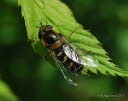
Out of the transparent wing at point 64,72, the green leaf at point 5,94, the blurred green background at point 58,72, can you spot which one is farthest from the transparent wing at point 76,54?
the blurred green background at point 58,72

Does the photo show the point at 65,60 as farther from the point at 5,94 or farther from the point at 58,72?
the point at 58,72

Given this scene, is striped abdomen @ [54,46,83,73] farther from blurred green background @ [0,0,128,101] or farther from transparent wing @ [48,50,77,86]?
blurred green background @ [0,0,128,101]

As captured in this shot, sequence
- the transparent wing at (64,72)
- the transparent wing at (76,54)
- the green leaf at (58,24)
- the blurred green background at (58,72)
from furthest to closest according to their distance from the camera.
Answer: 1. the blurred green background at (58,72)
2. the transparent wing at (64,72)
3. the transparent wing at (76,54)
4. the green leaf at (58,24)

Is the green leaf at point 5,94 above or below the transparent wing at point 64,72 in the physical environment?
below

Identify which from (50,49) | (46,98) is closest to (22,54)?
(46,98)

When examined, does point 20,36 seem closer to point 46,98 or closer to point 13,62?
point 13,62

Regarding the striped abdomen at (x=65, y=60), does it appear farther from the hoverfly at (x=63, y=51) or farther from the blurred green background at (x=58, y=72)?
the blurred green background at (x=58, y=72)

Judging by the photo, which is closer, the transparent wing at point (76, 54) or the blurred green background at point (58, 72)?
the transparent wing at point (76, 54)
